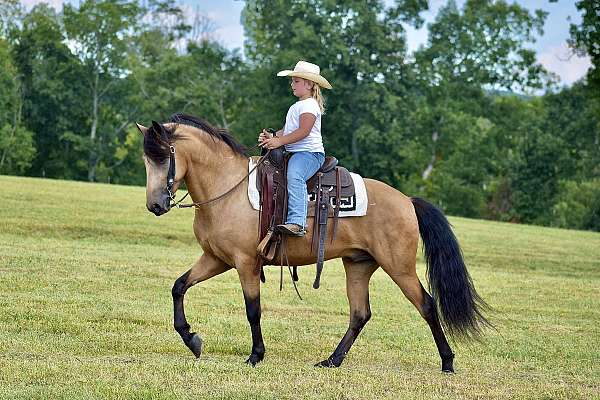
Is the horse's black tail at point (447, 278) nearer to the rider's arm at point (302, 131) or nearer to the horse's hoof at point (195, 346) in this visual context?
the rider's arm at point (302, 131)

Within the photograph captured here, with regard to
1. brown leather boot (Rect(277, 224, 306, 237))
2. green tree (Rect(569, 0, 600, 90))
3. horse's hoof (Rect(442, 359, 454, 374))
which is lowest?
horse's hoof (Rect(442, 359, 454, 374))

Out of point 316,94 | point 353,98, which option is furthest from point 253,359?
point 353,98

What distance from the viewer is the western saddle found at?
9.62 meters

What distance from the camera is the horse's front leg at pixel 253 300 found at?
31.4 ft

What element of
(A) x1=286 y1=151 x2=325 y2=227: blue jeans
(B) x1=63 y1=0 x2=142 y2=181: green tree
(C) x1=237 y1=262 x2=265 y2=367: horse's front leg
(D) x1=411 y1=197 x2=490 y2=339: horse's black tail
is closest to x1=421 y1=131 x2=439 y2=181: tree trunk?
(B) x1=63 y1=0 x2=142 y2=181: green tree

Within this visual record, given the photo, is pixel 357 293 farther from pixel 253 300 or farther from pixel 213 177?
pixel 213 177

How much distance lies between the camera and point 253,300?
963 cm

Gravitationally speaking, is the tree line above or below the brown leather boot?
above

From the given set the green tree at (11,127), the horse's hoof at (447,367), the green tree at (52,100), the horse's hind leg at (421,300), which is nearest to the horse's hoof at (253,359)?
the horse's hind leg at (421,300)

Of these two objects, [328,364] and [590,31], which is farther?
[590,31]

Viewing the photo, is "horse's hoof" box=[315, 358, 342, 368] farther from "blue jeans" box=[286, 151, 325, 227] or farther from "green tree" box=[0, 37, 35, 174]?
"green tree" box=[0, 37, 35, 174]

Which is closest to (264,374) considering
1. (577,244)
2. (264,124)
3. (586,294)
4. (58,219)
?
(586,294)

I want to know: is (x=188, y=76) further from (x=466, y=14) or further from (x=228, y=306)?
(x=228, y=306)

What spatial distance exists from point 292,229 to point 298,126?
39.6 inches
